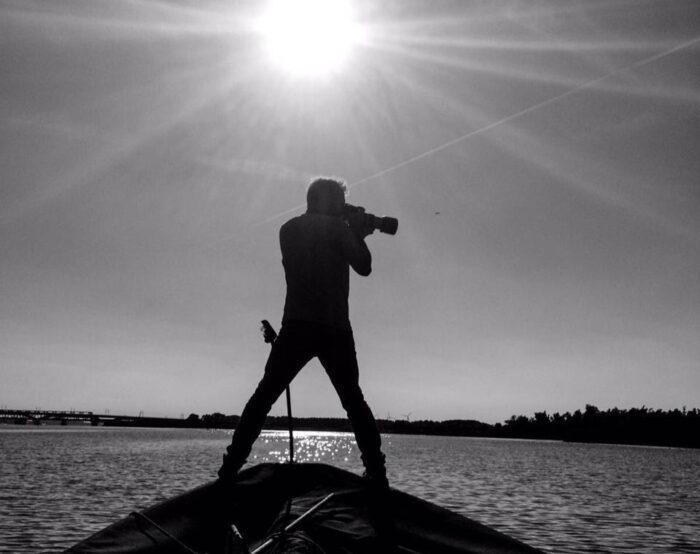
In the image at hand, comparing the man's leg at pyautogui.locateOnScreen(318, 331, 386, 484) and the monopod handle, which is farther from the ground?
the monopod handle

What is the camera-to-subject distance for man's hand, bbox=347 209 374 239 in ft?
19.6

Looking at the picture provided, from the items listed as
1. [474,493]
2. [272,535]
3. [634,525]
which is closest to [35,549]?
[272,535]

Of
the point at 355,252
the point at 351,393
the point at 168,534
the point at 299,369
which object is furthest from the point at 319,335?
the point at 168,534

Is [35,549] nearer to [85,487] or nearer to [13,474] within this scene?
[85,487]

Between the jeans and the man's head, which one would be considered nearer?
the jeans

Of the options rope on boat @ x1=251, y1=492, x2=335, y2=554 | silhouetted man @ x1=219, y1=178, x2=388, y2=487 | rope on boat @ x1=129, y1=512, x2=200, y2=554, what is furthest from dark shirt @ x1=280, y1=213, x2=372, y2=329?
rope on boat @ x1=129, y1=512, x2=200, y2=554

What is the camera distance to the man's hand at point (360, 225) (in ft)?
19.6

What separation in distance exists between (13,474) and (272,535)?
41147 millimetres

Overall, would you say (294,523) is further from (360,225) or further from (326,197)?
(326,197)

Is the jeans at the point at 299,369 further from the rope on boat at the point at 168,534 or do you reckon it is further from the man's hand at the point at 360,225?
the man's hand at the point at 360,225

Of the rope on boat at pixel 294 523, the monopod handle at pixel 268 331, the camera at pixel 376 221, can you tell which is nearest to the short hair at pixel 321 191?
the camera at pixel 376 221

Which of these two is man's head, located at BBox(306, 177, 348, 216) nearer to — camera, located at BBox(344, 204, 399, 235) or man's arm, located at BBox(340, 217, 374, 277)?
camera, located at BBox(344, 204, 399, 235)

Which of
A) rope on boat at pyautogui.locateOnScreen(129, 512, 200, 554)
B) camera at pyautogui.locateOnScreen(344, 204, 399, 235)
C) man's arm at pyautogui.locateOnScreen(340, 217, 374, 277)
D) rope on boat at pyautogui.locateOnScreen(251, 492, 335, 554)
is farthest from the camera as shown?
camera at pyautogui.locateOnScreen(344, 204, 399, 235)

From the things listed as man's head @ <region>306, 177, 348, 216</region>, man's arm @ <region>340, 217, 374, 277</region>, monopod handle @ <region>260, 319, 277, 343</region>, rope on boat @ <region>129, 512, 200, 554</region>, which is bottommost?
rope on boat @ <region>129, 512, 200, 554</region>
